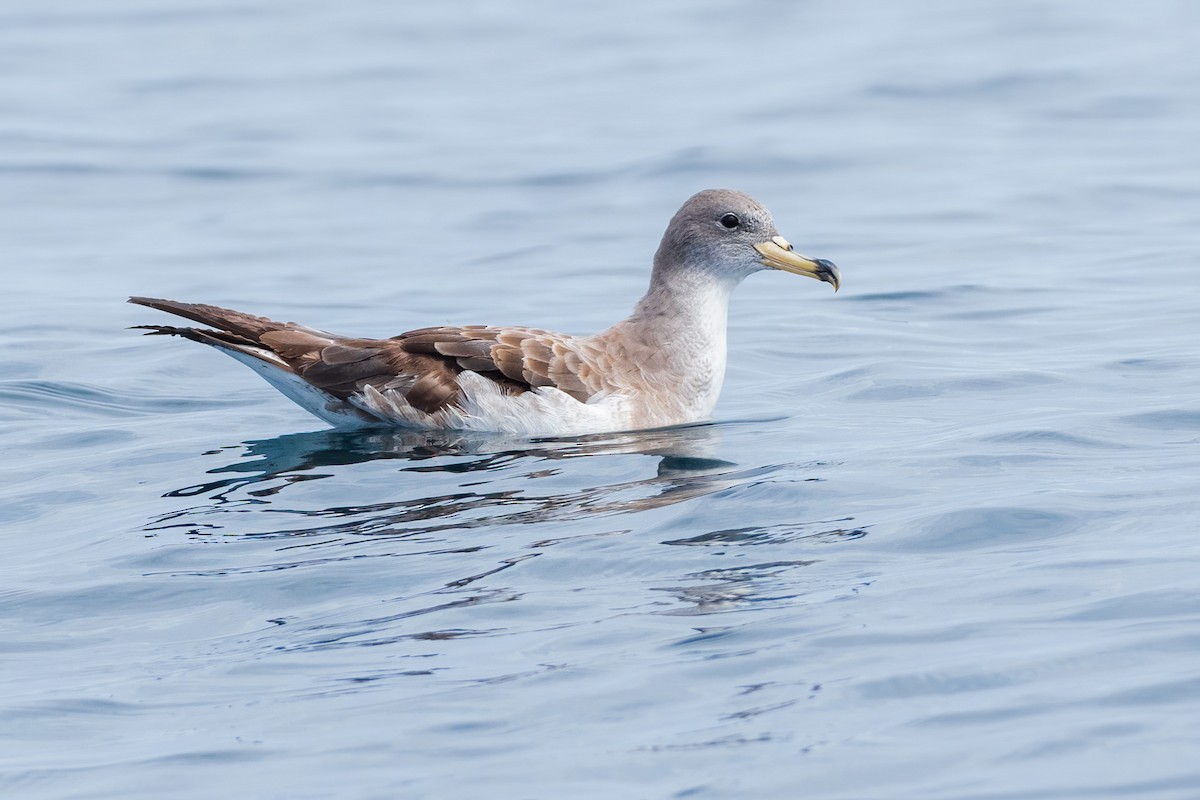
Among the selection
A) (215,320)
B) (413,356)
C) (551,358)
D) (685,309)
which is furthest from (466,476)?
(685,309)

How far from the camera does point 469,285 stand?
14.6 m

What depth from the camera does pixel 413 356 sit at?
32.8 feet

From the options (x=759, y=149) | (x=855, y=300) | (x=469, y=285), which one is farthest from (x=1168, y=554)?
(x=759, y=149)

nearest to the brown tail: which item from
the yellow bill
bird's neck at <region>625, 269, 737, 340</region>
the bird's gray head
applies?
→ bird's neck at <region>625, 269, 737, 340</region>

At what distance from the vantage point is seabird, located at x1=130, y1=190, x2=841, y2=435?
9750 mm

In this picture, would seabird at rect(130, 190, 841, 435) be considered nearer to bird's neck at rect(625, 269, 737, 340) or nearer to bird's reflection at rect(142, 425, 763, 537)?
bird's neck at rect(625, 269, 737, 340)

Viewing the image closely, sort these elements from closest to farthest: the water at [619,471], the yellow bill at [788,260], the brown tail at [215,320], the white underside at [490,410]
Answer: the water at [619,471] → the white underside at [490,410] → the brown tail at [215,320] → the yellow bill at [788,260]

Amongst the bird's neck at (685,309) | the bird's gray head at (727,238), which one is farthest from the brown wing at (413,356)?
the bird's gray head at (727,238)

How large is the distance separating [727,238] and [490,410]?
179 cm

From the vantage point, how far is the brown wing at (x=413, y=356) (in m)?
9.74

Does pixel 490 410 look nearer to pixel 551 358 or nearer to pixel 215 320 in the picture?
pixel 551 358

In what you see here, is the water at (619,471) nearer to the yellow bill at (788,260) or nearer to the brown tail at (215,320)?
the brown tail at (215,320)

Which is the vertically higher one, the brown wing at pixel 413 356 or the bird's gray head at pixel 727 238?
the bird's gray head at pixel 727 238

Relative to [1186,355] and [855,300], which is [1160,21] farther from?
[1186,355]
